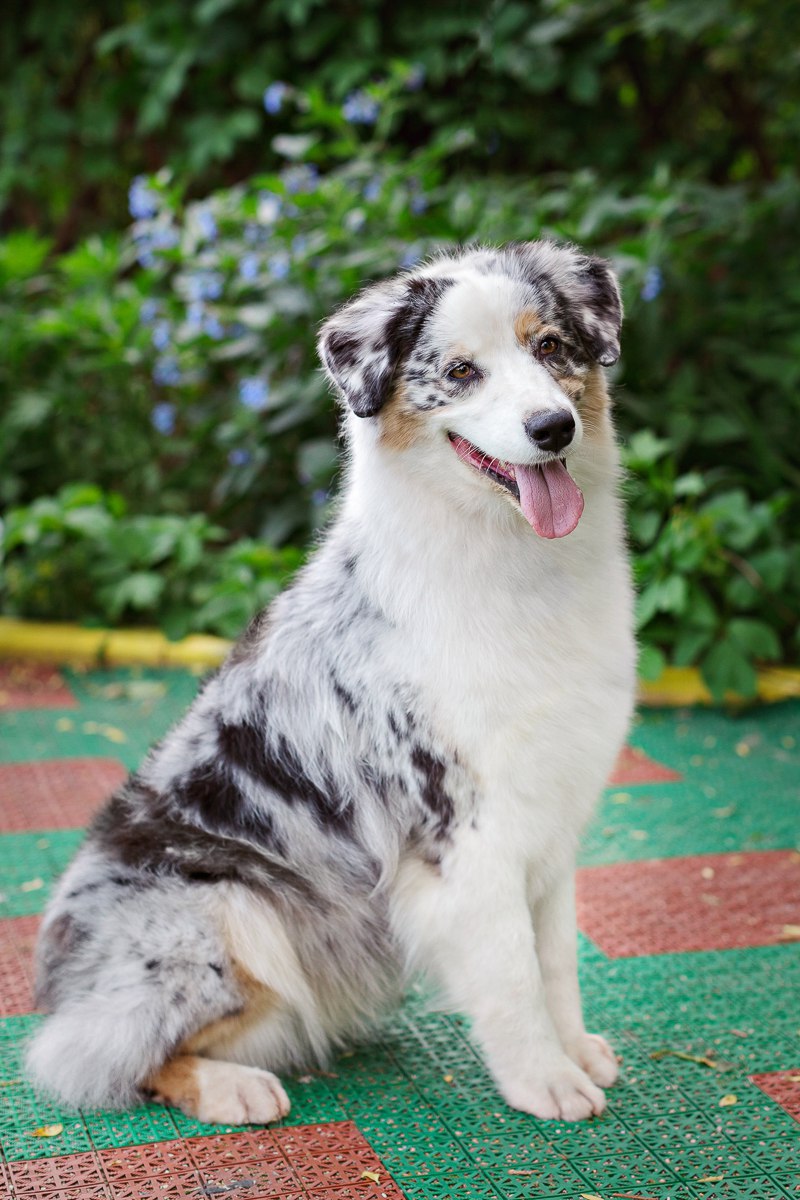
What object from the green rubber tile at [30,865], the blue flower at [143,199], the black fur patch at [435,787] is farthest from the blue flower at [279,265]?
the black fur patch at [435,787]

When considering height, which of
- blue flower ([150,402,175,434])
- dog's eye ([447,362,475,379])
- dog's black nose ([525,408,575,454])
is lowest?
blue flower ([150,402,175,434])

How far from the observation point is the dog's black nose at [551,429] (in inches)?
92.3

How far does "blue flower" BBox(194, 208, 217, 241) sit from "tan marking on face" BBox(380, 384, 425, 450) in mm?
3995

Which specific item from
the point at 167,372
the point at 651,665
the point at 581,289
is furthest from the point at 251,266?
the point at 581,289

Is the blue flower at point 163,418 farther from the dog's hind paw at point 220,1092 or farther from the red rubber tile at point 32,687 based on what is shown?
the dog's hind paw at point 220,1092

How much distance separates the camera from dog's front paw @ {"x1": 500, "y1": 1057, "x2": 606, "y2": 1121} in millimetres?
2559

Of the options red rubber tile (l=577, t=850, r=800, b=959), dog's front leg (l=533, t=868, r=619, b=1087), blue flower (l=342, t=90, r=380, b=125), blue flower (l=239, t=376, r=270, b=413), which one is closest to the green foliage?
blue flower (l=239, t=376, r=270, b=413)

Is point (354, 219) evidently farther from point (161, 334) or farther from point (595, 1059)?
point (595, 1059)

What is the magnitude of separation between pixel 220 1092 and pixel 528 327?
5.19 feet

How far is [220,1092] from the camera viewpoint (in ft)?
8.37

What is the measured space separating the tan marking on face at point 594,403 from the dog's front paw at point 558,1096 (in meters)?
1.26

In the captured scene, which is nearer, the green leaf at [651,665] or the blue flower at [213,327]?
the green leaf at [651,665]

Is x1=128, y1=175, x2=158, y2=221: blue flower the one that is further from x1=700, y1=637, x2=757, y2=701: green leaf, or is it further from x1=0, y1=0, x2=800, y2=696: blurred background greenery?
x1=700, y1=637, x2=757, y2=701: green leaf

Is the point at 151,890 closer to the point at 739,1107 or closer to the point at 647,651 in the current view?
the point at 739,1107
